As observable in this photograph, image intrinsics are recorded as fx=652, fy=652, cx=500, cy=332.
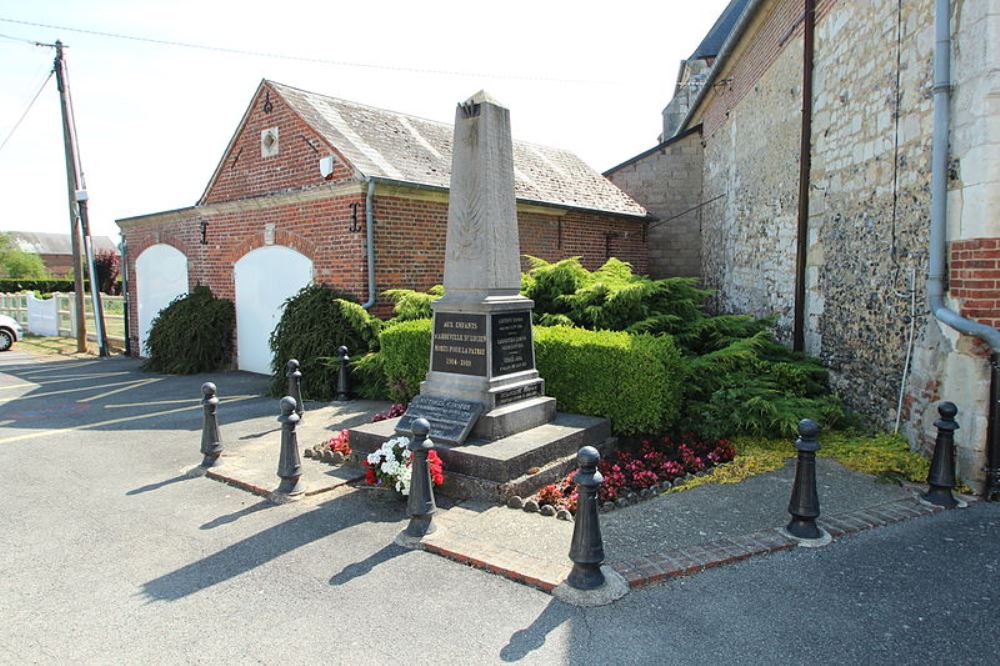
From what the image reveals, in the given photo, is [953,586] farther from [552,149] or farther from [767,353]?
[552,149]

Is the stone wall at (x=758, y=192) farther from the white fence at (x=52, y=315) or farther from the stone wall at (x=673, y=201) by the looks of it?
the white fence at (x=52, y=315)

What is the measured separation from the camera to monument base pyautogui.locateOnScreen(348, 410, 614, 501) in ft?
17.9

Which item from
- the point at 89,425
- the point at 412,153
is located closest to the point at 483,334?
the point at 89,425

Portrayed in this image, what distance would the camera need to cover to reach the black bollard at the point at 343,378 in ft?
33.2

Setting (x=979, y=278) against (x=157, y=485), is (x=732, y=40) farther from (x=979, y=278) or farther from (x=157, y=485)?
(x=157, y=485)

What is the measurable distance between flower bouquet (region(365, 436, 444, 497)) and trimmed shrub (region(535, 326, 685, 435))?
200 cm

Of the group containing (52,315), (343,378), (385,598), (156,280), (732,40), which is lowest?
(385,598)

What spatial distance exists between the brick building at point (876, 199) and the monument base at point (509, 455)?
119 inches

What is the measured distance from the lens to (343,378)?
1012 centimetres

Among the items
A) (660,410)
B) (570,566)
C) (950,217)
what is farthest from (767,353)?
(570,566)

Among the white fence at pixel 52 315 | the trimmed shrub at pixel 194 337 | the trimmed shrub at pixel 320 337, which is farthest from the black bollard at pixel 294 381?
the white fence at pixel 52 315

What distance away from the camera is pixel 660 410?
673 cm

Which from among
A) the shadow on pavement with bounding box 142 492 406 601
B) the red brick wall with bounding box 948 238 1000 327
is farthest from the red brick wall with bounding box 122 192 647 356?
the red brick wall with bounding box 948 238 1000 327

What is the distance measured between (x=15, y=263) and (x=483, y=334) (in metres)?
65.5
